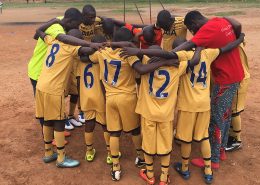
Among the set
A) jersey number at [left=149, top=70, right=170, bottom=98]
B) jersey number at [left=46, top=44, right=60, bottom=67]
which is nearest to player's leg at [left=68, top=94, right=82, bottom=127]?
jersey number at [left=46, top=44, right=60, bottom=67]

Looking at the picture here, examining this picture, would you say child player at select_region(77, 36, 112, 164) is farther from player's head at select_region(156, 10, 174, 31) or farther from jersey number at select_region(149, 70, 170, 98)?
player's head at select_region(156, 10, 174, 31)

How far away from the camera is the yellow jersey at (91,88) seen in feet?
16.3

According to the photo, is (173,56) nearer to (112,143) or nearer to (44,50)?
(112,143)

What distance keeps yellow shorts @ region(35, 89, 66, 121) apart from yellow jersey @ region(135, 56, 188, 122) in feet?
4.20

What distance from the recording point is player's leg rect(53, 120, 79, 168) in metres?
5.09

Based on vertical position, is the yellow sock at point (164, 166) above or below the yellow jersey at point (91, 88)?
below

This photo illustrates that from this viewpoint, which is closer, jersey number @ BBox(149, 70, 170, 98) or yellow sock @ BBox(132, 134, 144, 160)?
jersey number @ BBox(149, 70, 170, 98)

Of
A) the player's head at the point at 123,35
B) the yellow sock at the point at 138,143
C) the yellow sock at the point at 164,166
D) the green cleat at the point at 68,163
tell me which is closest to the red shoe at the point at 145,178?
the yellow sock at the point at 164,166

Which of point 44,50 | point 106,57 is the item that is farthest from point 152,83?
point 44,50

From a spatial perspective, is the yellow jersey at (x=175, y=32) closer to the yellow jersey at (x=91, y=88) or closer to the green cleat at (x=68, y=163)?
the yellow jersey at (x=91, y=88)

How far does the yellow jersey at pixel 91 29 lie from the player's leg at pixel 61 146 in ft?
6.06

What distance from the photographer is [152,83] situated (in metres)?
4.38

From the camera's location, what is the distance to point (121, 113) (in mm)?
4703

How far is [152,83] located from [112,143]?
3.45 feet
